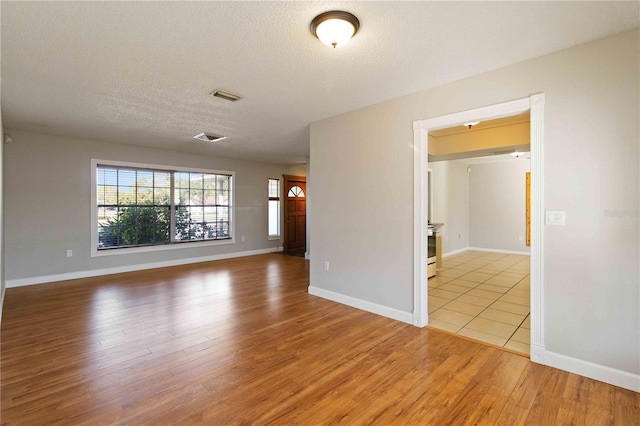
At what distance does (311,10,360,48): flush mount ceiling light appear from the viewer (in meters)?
1.91

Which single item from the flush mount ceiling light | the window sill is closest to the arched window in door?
the window sill

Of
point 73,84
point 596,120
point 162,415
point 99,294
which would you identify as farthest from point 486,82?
point 99,294

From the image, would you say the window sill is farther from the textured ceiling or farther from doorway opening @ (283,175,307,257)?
the textured ceiling

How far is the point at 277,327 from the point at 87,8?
2960 millimetres

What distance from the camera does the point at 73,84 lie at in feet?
9.86

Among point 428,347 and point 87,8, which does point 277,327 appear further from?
point 87,8

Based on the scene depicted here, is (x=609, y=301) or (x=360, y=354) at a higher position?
(x=609, y=301)

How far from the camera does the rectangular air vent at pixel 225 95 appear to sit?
3.23 metres

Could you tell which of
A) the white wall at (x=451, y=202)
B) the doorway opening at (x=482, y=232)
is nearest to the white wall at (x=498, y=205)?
the doorway opening at (x=482, y=232)

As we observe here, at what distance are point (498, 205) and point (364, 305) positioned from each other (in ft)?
20.4

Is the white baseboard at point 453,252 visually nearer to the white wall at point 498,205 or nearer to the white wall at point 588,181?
the white wall at point 498,205

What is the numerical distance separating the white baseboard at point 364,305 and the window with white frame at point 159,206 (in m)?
3.94

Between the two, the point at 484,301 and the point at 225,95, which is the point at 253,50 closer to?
the point at 225,95

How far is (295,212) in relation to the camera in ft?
29.7
